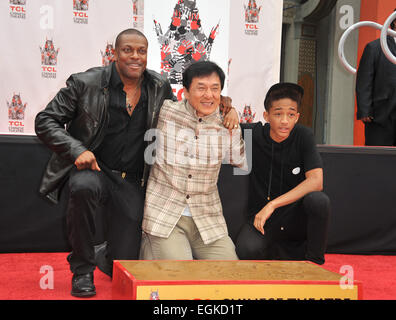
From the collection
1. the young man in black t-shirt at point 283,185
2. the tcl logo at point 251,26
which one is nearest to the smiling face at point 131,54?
the young man in black t-shirt at point 283,185

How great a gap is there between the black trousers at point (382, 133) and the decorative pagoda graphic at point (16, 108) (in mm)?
2517

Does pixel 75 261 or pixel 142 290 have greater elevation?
pixel 142 290

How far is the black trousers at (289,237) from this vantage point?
2.22 m

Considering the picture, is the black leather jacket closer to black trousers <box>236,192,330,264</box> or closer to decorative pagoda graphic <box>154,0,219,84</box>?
black trousers <box>236,192,330,264</box>

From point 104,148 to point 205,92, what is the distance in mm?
564

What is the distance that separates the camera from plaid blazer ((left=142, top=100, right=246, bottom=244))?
2271 mm

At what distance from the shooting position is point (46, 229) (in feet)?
10.0

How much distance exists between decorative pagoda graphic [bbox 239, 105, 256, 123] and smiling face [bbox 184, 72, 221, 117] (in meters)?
1.69

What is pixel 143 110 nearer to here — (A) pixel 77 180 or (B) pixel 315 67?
(A) pixel 77 180

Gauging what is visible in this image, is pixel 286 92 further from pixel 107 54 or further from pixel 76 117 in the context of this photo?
pixel 107 54

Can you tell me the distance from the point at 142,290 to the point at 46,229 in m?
1.73

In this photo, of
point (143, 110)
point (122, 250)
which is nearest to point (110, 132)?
point (143, 110)

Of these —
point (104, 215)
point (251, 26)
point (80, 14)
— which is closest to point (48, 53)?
point (80, 14)

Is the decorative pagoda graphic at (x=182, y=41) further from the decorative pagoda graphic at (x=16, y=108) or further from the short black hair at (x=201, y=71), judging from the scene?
the short black hair at (x=201, y=71)
